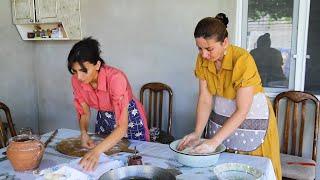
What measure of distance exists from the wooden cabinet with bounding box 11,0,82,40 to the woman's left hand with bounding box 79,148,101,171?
6.77 feet

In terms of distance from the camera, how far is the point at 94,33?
127 inches

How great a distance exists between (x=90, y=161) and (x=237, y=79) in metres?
0.76

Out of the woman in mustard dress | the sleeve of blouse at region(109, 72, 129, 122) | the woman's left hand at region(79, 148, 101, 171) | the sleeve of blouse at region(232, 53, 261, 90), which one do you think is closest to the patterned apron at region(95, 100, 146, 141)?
the sleeve of blouse at region(109, 72, 129, 122)

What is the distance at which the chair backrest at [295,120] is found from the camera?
7.75 feet

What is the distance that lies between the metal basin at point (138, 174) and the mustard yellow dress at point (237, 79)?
57cm

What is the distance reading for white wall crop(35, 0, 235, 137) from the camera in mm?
2777

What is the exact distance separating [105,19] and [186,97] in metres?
1.10

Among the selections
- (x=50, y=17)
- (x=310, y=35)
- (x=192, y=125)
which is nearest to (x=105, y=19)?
(x=50, y=17)

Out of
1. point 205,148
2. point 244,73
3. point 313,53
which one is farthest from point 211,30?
point 313,53

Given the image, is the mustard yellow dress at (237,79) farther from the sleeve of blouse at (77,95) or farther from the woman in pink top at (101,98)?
the sleeve of blouse at (77,95)

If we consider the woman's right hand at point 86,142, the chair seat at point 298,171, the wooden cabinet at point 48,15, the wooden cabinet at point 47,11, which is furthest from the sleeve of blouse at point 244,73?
the wooden cabinet at point 47,11

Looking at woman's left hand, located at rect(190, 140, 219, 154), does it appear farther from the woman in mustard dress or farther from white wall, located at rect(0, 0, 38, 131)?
white wall, located at rect(0, 0, 38, 131)

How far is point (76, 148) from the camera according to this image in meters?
1.67

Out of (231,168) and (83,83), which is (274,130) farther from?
(83,83)
